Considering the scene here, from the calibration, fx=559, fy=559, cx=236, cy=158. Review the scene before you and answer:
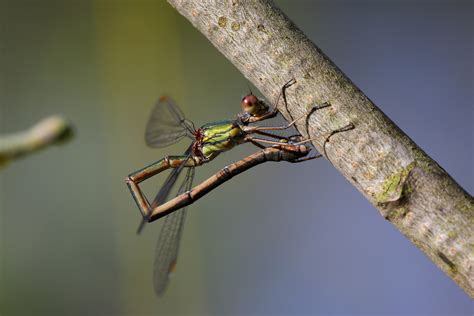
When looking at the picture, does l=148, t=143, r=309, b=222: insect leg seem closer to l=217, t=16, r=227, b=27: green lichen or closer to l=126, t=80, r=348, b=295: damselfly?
l=126, t=80, r=348, b=295: damselfly

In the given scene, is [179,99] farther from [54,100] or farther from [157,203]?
[157,203]

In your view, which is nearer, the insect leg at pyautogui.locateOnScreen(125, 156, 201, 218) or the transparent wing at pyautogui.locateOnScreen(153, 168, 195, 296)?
the insect leg at pyautogui.locateOnScreen(125, 156, 201, 218)

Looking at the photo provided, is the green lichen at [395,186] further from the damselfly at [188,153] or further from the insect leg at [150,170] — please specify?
the insect leg at [150,170]

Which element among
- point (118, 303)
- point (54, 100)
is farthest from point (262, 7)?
point (54, 100)

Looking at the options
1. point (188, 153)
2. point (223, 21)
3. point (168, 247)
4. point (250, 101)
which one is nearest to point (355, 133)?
point (223, 21)

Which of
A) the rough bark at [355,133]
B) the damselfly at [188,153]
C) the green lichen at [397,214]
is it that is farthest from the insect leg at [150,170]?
the green lichen at [397,214]

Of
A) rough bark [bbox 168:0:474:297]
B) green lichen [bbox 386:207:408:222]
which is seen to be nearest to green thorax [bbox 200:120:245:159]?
rough bark [bbox 168:0:474:297]
